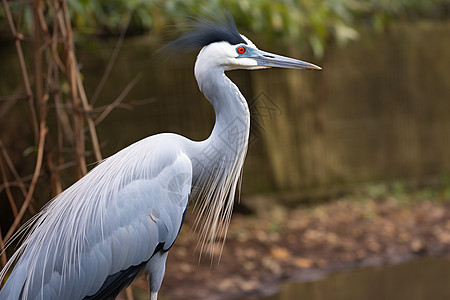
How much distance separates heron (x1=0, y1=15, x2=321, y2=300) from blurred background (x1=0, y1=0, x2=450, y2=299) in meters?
0.63

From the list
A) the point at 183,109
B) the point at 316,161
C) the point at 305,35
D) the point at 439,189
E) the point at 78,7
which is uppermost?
the point at 78,7

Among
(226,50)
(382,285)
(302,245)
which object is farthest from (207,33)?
(302,245)

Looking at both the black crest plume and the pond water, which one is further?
the pond water

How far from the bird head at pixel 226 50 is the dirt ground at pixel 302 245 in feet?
7.70

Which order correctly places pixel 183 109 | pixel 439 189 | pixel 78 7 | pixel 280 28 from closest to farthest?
1. pixel 78 7
2. pixel 280 28
3. pixel 183 109
4. pixel 439 189

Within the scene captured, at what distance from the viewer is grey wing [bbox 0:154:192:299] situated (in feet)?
8.24

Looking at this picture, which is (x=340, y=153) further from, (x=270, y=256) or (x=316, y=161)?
(x=270, y=256)

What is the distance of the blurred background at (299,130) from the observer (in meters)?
4.70

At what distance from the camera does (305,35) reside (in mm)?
6273

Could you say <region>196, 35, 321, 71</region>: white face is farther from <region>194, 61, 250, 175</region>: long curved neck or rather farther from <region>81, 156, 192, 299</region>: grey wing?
<region>81, 156, 192, 299</region>: grey wing

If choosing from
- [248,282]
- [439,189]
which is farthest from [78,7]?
[439,189]

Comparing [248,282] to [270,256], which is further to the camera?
[270,256]

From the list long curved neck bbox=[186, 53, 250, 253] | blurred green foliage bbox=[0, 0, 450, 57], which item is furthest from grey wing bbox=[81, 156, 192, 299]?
blurred green foliage bbox=[0, 0, 450, 57]

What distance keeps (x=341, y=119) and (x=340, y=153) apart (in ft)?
1.22
